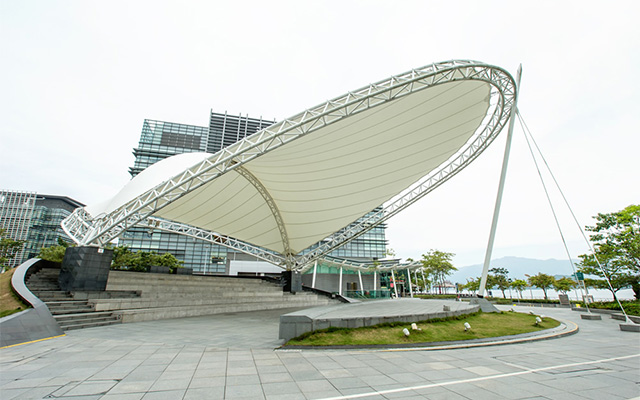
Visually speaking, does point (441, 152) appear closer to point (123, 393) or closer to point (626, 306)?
point (626, 306)

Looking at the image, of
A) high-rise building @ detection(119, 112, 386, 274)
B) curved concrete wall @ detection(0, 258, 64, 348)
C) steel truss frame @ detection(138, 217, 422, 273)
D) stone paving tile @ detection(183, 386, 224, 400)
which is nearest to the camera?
stone paving tile @ detection(183, 386, 224, 400)

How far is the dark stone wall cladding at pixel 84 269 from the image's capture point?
15.2 meters

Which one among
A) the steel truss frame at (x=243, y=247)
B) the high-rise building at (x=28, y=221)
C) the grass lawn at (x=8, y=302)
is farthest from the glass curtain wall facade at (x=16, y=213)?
the grass lawn at (x=8, y=302)

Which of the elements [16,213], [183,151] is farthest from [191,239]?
[16,213]

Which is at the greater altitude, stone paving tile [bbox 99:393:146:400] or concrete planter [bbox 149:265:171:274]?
concrete planter [bbox 149:265:171:274]

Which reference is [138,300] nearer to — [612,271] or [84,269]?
[84,269]

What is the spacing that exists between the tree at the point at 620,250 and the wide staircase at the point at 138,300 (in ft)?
79.8

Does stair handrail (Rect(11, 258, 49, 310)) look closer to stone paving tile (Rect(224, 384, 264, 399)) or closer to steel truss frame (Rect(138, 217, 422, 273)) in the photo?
→ steel truss frame (Rect(138, 217, 422, 273))

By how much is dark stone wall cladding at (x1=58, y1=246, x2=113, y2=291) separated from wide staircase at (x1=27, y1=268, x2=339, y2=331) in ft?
1.86

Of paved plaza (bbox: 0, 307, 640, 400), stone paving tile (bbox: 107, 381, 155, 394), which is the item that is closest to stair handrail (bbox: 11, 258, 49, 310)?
paved plaza (bbox: 0, 307, 640, 400)

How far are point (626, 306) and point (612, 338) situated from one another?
33.7 feet

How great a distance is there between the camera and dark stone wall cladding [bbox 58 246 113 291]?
15203mm

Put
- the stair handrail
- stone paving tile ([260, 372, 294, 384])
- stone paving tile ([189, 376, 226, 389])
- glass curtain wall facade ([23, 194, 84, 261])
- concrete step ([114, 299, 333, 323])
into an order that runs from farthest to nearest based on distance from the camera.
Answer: glass curtain wall facade ([23, 194, 84, 261])
concrete step ([114, 299, 333, 323])
the stair handrail
stone paving tile ([260, 372, 294, 384])
stone paving tile ([189, 376, 226, 389])

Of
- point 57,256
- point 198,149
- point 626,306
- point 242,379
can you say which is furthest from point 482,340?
point 198,149
